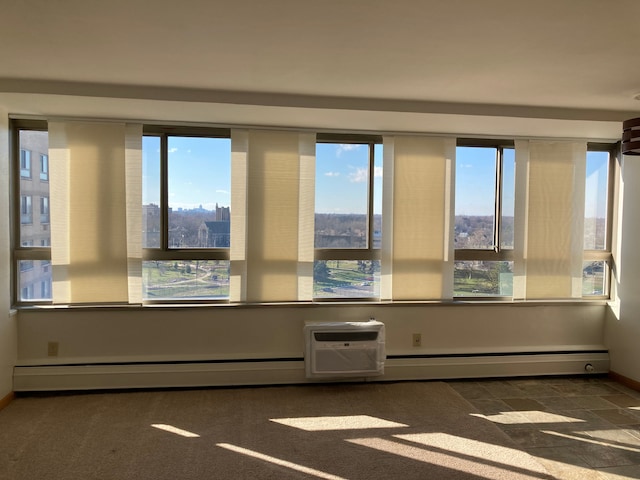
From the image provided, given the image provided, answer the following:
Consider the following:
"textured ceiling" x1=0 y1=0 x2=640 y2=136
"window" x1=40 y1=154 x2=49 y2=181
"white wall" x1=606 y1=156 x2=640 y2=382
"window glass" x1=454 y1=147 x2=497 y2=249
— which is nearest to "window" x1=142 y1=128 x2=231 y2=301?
"window" x1=40 y1=154 x2=49 y2=181

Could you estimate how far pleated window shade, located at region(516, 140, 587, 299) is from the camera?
4645 mm

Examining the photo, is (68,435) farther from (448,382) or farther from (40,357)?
(448,382)

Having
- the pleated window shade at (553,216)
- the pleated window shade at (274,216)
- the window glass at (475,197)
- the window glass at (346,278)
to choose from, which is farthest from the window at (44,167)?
the pleated window shade at (553,216)

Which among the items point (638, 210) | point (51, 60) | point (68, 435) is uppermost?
point (51, 60)

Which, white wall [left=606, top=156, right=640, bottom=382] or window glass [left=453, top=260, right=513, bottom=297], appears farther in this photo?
window glass [left=453, top=260, right=513, bottom=297]

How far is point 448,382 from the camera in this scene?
4465 millimetres

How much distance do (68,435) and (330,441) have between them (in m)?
1.76

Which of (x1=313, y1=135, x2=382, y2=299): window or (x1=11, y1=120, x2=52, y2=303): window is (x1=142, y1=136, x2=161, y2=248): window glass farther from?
(x1=313, y1=135, x2=382, y2=299): window

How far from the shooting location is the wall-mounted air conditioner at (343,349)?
418cm

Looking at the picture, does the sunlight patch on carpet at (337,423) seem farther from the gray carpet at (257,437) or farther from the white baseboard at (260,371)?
the white baseboard at (260,371)

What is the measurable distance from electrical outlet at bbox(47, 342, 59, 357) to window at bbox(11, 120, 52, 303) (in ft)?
1.29

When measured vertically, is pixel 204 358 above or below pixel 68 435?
above

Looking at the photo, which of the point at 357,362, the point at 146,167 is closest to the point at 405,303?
the point at 357,362

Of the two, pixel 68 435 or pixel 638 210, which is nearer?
pixel 68 435
